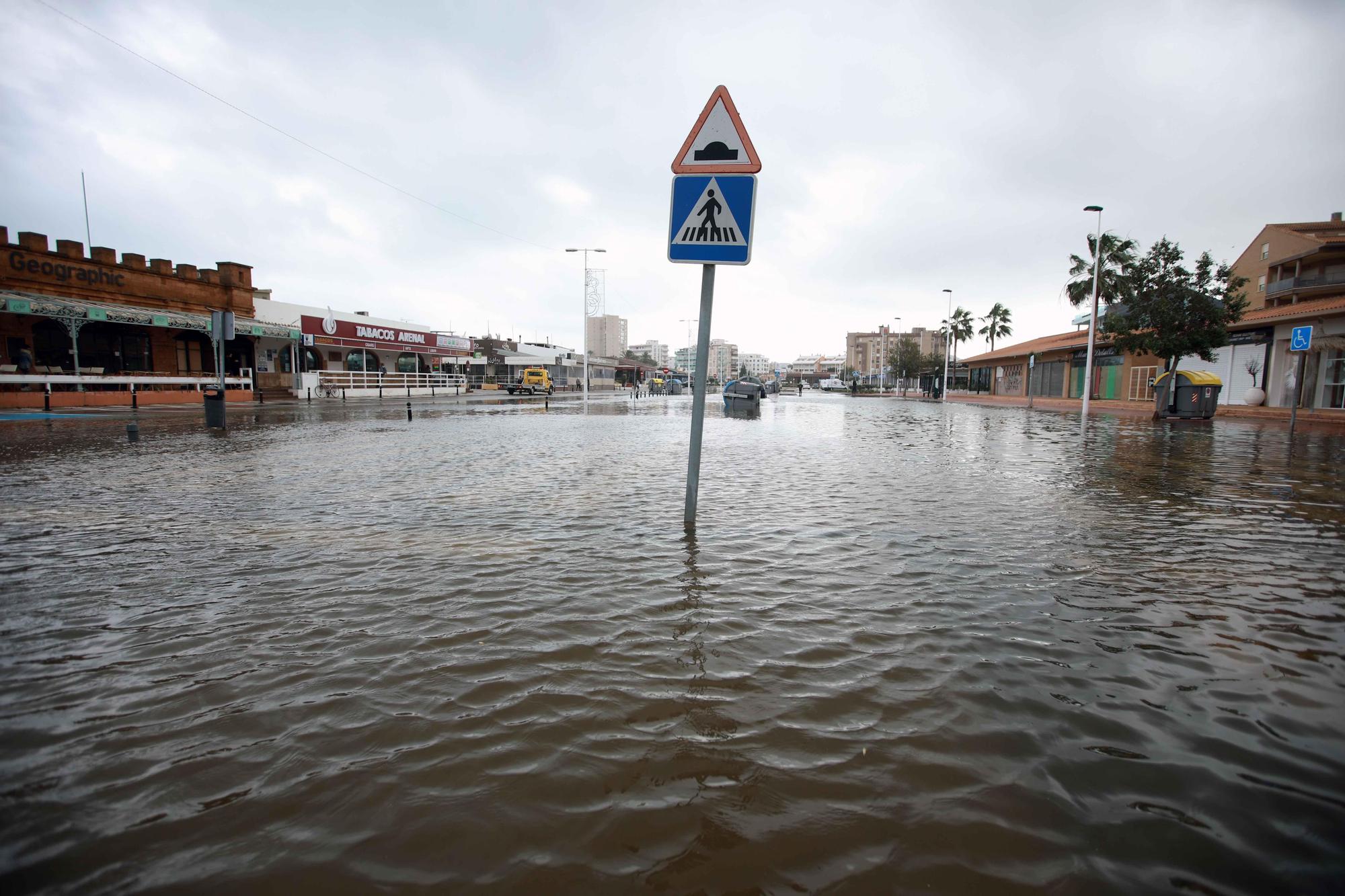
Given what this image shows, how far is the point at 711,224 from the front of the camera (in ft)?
17.7

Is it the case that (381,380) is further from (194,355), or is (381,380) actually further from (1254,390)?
(1254,390)

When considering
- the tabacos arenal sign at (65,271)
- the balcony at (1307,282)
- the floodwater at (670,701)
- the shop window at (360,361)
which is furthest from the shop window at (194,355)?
the balcony at (1307,282)

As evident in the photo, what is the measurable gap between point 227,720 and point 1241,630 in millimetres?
5318

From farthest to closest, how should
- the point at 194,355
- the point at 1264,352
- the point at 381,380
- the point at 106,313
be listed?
the point at 381,380
the point at 194,355
the point at 1264,352
the point at 106,313

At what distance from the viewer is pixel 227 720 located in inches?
109

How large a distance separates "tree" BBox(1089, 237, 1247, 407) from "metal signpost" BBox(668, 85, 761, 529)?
85.3 ft

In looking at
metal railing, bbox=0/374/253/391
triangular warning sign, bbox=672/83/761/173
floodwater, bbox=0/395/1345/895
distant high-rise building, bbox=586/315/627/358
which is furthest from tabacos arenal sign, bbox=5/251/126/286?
distant high-rise building, bbox=586/315/627/358

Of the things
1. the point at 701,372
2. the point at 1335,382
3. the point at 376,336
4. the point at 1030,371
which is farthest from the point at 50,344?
the point at 1335,382

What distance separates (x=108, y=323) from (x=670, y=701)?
38.0 meters

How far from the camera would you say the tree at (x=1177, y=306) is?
24094 millimetres

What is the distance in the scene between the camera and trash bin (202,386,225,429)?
Answer: 17.2 meters

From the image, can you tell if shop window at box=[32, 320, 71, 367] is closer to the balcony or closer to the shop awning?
the shop awning

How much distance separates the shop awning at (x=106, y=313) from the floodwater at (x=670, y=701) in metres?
24.5

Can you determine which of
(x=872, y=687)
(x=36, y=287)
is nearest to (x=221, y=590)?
(x=872, y=687)
